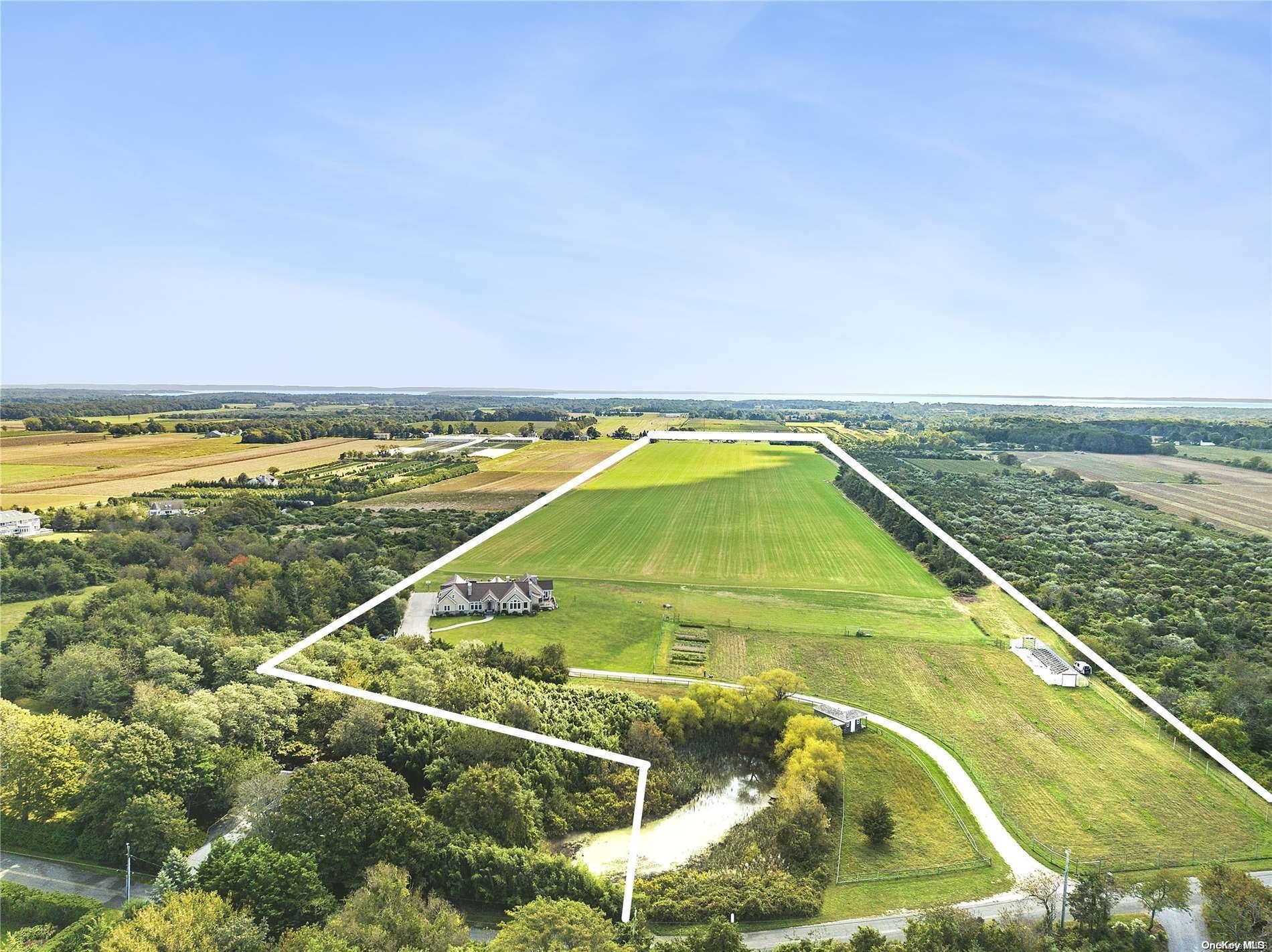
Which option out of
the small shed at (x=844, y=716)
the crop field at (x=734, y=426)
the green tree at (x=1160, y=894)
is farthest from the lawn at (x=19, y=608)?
the green tree at (x=1160, y=894)

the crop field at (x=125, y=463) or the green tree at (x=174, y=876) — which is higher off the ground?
the crop field at (x=125, y=463)

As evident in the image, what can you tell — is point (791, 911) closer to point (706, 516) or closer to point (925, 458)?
point (706, 516)

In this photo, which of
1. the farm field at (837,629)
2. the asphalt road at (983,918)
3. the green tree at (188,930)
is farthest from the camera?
the farm field at (837,629)

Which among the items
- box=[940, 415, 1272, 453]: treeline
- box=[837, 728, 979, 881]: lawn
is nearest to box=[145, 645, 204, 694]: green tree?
box=[837, 728, 979, 881]: lawn

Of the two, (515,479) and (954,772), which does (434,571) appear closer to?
(515,479)

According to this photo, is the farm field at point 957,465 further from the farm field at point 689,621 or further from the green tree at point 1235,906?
the green tree at point 1235,906

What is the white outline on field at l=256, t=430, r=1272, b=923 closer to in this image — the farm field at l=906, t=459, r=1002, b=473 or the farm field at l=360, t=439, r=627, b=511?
the farm field at l=360, t=439, r=627, b=511

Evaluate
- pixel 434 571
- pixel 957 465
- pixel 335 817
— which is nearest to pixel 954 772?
pixel 434 571
